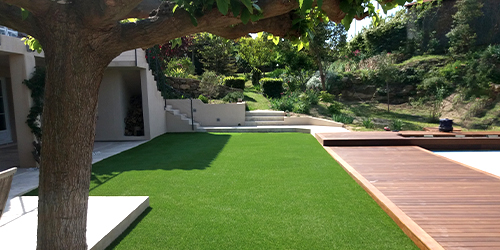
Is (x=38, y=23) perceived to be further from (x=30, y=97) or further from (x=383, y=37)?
(x=383, y=37)

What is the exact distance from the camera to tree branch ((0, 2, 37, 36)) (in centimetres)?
201

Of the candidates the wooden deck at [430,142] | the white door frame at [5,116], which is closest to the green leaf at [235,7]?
the wooden deck at [430,142]

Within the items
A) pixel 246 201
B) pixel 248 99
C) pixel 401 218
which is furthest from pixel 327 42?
pixel 401 218

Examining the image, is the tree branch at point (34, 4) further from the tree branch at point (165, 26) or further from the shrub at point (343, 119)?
the shrub at point (343, 119)

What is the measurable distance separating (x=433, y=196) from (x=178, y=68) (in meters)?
17.0

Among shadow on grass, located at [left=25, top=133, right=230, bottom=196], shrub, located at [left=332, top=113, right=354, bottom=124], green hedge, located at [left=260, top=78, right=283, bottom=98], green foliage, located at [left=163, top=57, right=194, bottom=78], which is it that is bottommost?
shadow on grass, located at [left=25, top=133, right=230, bottom=196]

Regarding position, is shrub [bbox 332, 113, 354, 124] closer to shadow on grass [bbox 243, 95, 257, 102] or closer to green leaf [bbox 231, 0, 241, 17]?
shadow on grass [bbox 243, 95, 257, 102]

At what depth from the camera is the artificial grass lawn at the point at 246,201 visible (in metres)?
3.38

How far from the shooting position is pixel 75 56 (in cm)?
191

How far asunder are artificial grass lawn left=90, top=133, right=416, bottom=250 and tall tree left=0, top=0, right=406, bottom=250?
4.66ft

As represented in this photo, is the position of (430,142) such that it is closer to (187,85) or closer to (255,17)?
(255,17)

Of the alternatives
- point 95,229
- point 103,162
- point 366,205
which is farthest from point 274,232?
point 103,162

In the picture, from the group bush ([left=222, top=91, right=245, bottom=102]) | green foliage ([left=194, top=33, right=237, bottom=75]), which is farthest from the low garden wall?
green foliage ([left=194, top=33, right=237, bottom=75])

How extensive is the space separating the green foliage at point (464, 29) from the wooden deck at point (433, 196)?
1365cm
